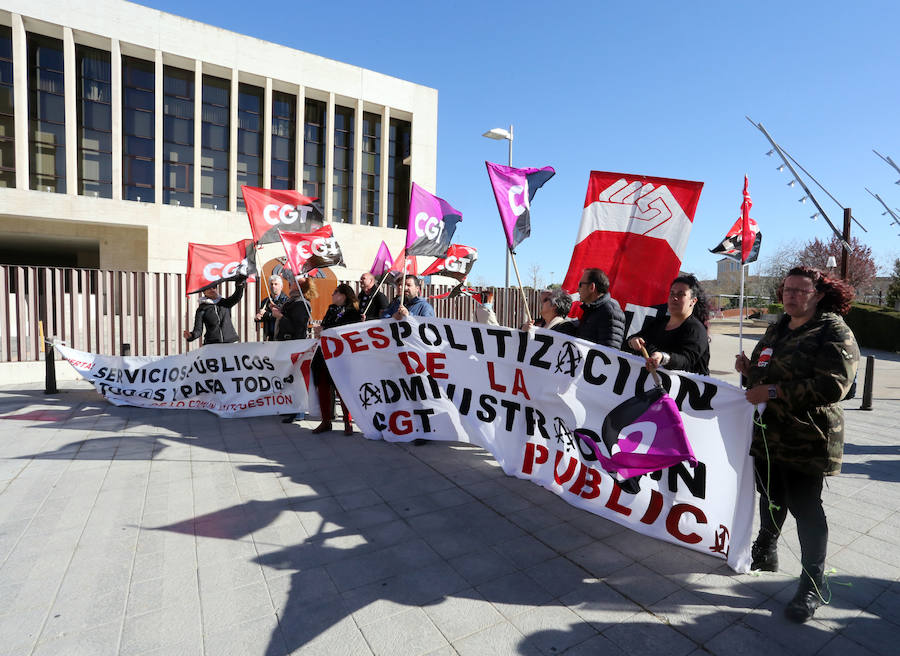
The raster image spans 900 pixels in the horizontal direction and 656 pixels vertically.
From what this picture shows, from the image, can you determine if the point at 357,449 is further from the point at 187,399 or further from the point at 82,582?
the point at 187,399

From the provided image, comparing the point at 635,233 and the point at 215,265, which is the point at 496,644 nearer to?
the point at 635,233

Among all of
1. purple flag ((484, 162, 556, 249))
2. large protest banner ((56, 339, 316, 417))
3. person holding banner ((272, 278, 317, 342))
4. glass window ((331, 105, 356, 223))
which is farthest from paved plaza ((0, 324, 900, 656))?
glass window ((331, 105, 356, 223))

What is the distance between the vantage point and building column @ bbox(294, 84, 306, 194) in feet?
80.3

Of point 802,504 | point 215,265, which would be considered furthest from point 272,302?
point 802,504

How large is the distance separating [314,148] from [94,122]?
31.3 feet

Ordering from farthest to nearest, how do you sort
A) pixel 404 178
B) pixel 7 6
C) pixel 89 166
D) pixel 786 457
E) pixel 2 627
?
pixel 404 178 → pixel 89 166 → pixel 7 6 → pixel 786 457 → pixel 2 627

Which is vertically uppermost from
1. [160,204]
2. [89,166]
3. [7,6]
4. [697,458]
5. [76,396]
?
[7,6]

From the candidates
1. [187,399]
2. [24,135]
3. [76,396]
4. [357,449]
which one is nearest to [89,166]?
[24,135]

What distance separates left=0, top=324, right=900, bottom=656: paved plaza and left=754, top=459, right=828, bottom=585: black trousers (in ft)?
1.02

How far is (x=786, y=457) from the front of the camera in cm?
278

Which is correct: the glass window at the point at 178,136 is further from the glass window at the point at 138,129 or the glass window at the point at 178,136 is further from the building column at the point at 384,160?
the building column at the point at 384,160

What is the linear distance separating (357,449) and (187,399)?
11.0 ft

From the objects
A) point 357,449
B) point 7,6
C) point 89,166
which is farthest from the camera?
point 89,166

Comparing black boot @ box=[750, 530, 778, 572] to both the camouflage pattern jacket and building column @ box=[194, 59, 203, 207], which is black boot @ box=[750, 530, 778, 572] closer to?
the camouflage pattern jacket
